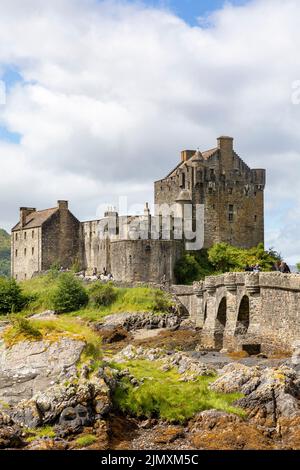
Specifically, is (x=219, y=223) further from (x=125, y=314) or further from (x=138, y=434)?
(x=138, y=434)

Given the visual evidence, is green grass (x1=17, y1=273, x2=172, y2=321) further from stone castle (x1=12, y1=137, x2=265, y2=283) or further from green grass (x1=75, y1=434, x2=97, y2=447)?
green grass (x1=75, y1=434, x2=97, y2=447)

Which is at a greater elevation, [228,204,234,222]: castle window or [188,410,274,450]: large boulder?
[228,204,234,222]: castle window

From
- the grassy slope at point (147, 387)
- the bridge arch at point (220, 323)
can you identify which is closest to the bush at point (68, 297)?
the bridge arch at point (220, 323)

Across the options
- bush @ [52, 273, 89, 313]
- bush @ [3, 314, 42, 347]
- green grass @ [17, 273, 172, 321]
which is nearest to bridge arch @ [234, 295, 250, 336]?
green grass @ [17, 273, 172, 321]

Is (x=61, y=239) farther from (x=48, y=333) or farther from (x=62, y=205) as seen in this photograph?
(x=48, y=333)

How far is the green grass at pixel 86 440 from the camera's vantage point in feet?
63.8

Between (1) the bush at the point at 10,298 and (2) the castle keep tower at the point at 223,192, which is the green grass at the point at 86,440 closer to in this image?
(1) the bush at the point at 10,298

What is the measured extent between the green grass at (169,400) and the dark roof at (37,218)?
55.5 meters

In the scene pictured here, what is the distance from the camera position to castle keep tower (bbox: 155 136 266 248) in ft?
248

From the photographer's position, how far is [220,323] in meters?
48.9

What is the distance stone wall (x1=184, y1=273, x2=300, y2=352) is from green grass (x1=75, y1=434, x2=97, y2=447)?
17.6 meters

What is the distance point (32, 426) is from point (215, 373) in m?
8.95

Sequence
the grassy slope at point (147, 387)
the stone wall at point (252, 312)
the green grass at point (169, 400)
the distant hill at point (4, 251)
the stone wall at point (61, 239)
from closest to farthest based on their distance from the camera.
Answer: the green grass at point (169, 400), the grassy slope at point (147, 387), the stone wall at point (252, 312), the stone wall at point (61, 239), the distant hill at point (4, 251)

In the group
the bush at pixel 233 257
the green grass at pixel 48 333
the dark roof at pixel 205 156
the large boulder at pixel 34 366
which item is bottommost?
the large boulder at pixel 34 366
